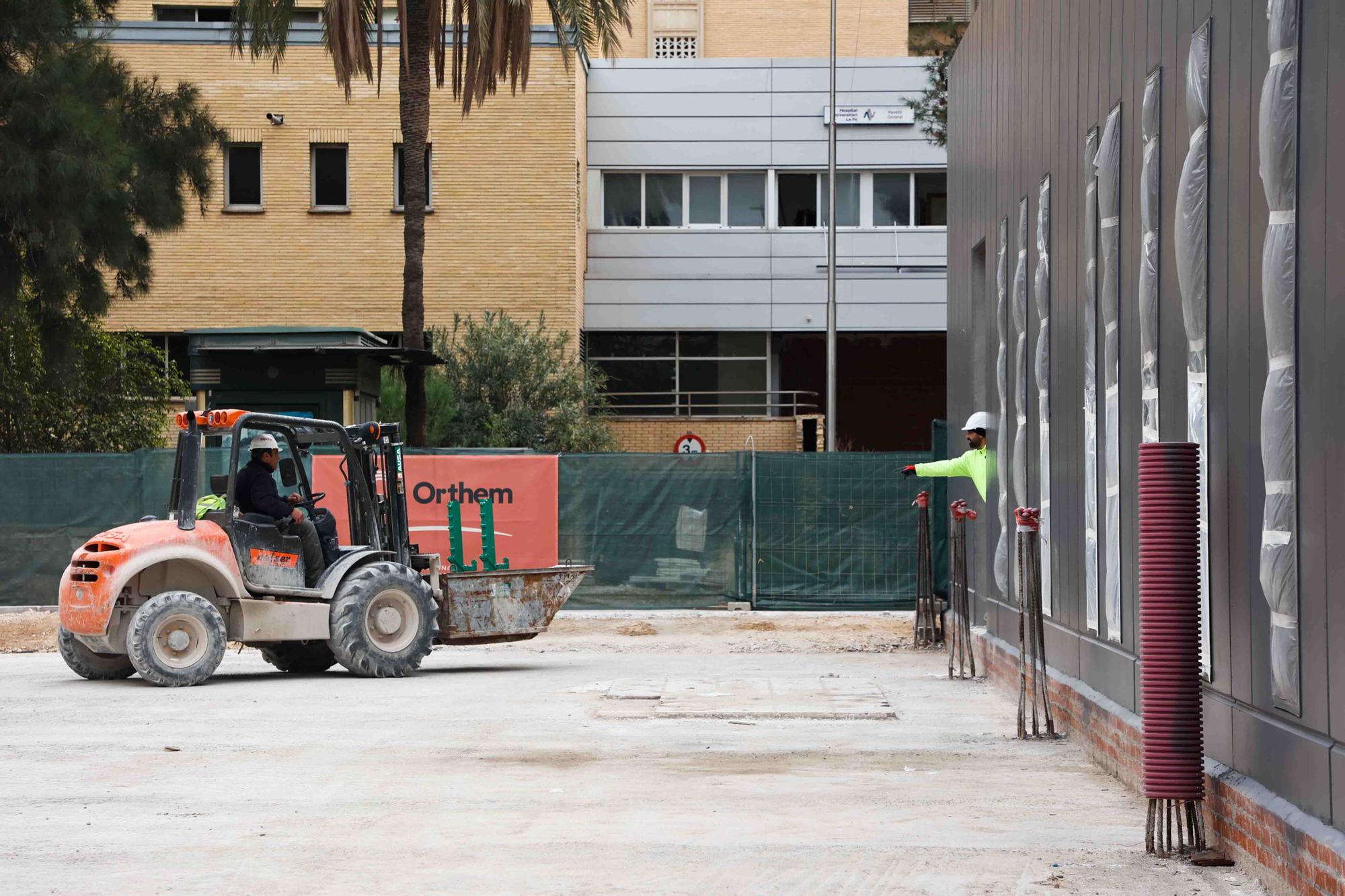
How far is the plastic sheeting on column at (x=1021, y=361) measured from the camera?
1376 centimetres

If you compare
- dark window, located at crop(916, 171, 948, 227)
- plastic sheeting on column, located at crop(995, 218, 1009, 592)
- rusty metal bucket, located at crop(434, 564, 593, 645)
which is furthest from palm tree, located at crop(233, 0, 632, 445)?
dark window, located at crop(916, 171, 948, 227)

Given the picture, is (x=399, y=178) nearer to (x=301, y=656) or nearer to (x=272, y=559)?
(x=301, y=656)

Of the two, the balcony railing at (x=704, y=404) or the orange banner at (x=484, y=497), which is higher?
the balcony railing at (x=704, y=404)

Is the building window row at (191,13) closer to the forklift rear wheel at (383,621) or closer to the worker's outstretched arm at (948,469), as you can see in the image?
the forklift rear wheel at (383,621)

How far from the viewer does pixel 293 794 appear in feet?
30.3

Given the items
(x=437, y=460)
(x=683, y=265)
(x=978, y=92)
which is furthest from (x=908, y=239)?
(x=978, y=92)

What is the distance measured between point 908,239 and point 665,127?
22.0 ft

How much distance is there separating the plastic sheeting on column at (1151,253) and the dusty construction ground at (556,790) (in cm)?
216

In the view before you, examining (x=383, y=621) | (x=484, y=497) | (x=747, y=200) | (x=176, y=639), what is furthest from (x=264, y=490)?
(x=747, y=200)

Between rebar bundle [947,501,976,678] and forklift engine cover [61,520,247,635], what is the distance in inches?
257

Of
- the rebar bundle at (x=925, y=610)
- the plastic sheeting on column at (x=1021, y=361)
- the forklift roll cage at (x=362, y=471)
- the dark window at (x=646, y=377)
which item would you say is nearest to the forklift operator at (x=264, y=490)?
the forklift roll cage at (x=362, y=471)

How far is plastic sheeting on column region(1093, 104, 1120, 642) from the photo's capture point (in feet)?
32.7

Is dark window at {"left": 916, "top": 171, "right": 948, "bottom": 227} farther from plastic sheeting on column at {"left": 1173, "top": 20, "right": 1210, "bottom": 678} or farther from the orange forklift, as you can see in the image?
plastic sheeting on column at {"left": 1173, "top": 20, "right": 1210, "bottom": 678}

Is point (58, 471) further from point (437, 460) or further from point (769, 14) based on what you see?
point (769, 14)
